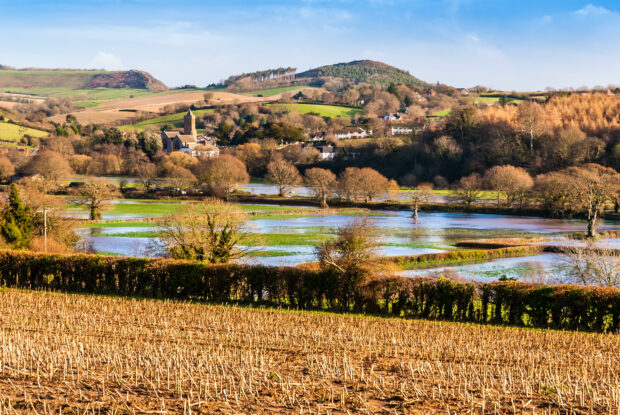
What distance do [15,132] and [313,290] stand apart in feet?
547

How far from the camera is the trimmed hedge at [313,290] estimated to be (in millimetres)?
26234

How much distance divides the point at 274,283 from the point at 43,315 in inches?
387

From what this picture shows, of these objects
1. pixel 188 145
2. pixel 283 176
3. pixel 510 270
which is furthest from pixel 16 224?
pixel 188 145

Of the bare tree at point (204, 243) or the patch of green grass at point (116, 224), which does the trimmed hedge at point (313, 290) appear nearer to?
the bare tree at point (204, 243)

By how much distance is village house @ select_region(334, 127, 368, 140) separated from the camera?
182500 millimetres

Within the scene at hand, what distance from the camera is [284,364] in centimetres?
1775

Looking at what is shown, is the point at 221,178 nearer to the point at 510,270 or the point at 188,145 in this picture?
the point at 188,145

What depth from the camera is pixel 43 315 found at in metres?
25.0

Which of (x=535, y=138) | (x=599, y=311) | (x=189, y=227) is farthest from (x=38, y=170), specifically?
(x=599, y=311)

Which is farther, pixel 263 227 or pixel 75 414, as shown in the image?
pixel 263 227

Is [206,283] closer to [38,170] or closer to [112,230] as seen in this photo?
[112,230]

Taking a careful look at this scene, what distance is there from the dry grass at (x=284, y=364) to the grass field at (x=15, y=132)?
15648 centimetres

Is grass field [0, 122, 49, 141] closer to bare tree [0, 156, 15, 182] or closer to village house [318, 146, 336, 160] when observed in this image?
bare tree [0, 156, 15, 182]

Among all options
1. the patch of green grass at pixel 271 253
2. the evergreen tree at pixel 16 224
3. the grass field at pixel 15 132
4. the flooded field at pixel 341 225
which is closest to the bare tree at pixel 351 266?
the flooded field at pixel 341 225
